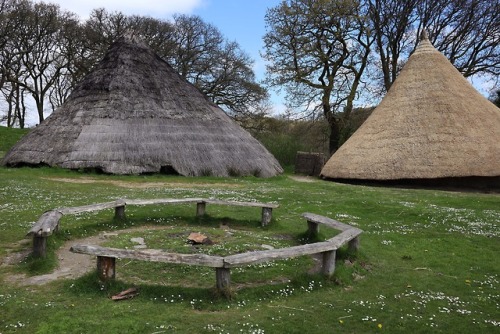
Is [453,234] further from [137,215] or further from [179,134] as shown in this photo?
[179,134]

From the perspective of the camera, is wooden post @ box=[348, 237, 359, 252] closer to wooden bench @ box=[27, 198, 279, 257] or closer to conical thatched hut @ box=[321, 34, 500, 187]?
wooden bench @ box=[27, 198, 279, 257]

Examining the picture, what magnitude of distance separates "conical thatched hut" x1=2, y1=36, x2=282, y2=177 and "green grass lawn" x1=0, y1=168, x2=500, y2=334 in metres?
9.41

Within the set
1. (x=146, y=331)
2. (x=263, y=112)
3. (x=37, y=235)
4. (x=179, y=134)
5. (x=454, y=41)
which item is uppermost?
(x=454, y=41)

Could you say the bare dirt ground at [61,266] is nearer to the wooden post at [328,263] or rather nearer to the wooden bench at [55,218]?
the wooden bench at [55,218]

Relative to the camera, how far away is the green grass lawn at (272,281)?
209 inches

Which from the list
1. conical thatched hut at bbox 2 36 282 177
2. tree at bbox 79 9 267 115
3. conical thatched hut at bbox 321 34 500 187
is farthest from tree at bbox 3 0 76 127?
conical thatched hut at bbox 321 34 500 187

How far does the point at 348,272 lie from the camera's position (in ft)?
23.9

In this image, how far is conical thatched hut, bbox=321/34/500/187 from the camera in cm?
2141

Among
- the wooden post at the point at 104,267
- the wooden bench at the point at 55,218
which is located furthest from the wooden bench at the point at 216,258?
the wooden bench at the point at 55,218

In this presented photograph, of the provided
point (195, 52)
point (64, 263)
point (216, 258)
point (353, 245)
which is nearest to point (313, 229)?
point (353, 245)

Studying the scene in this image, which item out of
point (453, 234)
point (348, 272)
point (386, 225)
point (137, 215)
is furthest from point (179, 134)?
point (348, 272)

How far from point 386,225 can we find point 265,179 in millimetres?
12383

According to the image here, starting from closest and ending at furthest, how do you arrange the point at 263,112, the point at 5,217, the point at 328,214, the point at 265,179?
the point at 5,217
the point at 328,214
the point at 265,179
the point at 263,112

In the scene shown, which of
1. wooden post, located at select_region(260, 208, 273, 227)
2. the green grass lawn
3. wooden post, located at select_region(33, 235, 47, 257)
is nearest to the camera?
the green grass lawn
